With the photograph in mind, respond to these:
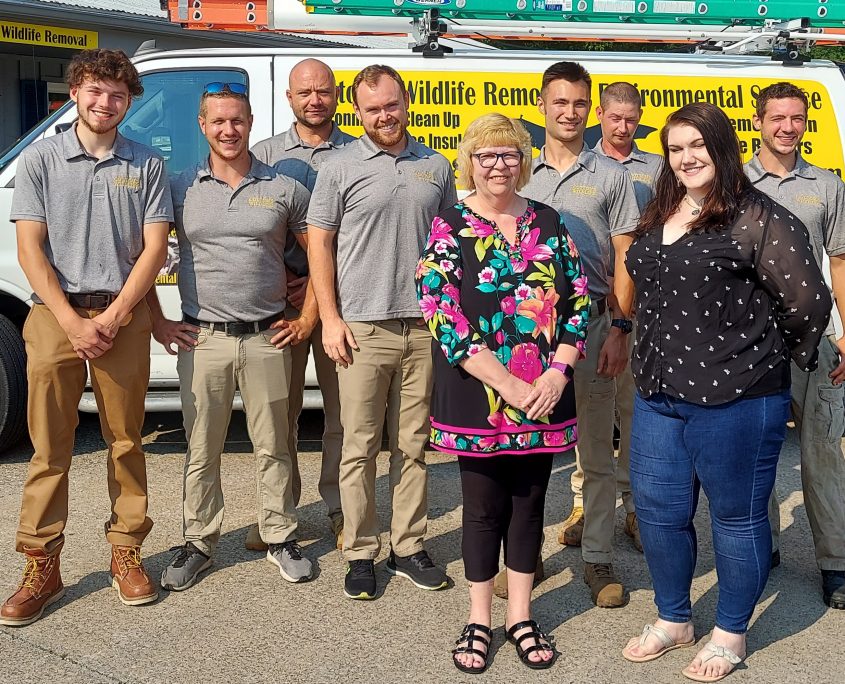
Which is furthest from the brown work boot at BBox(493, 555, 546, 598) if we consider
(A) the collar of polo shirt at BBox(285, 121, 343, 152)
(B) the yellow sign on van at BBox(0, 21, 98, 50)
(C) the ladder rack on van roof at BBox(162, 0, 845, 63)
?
(B) the yellow sign on van at BBox(0, 21, 98, 50)

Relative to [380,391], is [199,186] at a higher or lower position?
higher

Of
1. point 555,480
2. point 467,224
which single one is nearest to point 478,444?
point 467,224

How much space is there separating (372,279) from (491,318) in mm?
799

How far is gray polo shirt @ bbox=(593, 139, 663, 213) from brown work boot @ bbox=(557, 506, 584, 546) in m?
1.57

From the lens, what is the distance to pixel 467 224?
3.68 meters

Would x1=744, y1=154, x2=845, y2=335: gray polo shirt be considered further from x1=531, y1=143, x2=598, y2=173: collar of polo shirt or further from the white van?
the white van

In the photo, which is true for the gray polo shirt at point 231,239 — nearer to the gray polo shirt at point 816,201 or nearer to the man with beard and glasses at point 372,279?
the man with beard and glasses at point 372,279

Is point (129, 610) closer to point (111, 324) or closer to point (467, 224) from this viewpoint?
point (111, 324)

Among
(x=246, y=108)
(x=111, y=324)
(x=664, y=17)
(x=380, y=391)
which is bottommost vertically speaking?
(x=380, y=391)

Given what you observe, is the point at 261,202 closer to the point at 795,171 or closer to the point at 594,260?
the point at 594,260

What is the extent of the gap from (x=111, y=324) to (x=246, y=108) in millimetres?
1075

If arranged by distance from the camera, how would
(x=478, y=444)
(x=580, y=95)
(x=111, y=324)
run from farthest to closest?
(x=580, y=95) < (x=111, y=324) < (x=478, y=444)

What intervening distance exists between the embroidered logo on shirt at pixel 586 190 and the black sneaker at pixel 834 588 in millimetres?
1921

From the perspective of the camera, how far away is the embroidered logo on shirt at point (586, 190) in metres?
4.27
